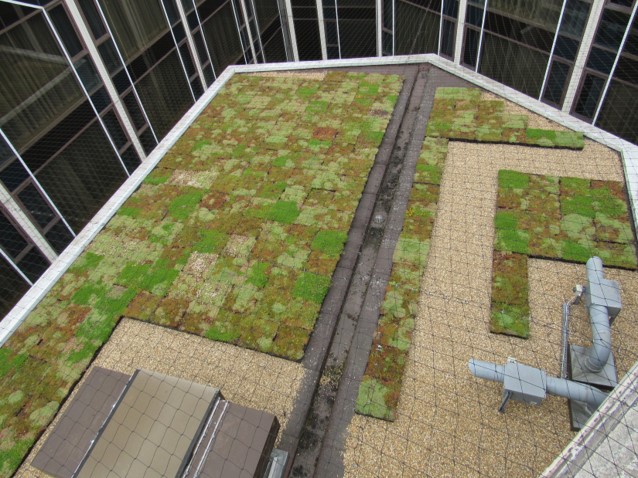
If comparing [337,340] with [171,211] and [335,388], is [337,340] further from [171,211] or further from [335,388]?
[171,211]

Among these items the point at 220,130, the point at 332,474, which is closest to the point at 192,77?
the point at 220,130

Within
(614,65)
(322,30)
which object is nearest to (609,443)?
(614,65)

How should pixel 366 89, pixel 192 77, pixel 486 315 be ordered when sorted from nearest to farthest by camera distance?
pixel 486 315
pixel 366 89
pixel 192 77

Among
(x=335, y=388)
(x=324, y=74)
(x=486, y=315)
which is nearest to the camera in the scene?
(x=335, y=388)

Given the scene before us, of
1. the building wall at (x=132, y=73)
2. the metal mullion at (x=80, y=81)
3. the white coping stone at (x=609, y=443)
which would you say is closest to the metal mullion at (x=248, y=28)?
the building wall at (x=132, y=73)

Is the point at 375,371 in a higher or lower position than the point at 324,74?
lower

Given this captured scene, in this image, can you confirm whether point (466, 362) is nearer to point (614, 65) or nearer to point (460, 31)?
point (614, 65)
